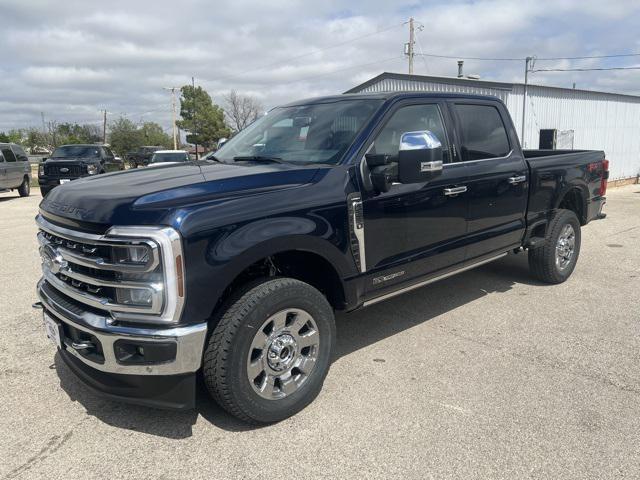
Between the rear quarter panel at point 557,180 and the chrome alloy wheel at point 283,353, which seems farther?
the rear quarter panel at point 557,180

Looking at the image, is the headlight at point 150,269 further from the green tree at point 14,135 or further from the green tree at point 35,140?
the green tree at point 35,140

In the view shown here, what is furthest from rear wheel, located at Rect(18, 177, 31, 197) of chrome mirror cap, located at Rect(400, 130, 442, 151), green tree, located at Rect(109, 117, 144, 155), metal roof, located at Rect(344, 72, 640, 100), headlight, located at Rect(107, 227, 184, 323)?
green tree, located at Rect(109, 117, 144, 155)

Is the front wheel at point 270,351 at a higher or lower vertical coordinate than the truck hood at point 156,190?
lower

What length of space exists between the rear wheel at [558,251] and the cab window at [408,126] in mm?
1964

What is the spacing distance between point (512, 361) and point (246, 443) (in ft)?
6.80

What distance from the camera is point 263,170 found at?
128 inches

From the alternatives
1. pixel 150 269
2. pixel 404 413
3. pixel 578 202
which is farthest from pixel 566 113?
pixel 150 269

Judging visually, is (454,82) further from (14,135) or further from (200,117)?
(14,135)

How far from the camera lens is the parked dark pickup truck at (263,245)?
8.33 ft

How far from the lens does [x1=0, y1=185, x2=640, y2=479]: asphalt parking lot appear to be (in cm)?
263

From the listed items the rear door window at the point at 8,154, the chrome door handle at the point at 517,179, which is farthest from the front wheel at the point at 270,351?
the rear door window at the point at 8,154

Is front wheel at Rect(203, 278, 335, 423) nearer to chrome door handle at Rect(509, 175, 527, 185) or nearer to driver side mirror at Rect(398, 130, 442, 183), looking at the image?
driver side mirror at Rect(398, 130, 442, 183)

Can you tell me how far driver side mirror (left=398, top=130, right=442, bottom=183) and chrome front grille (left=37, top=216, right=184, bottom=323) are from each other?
1.50 metres

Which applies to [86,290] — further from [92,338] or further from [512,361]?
[512,361]
